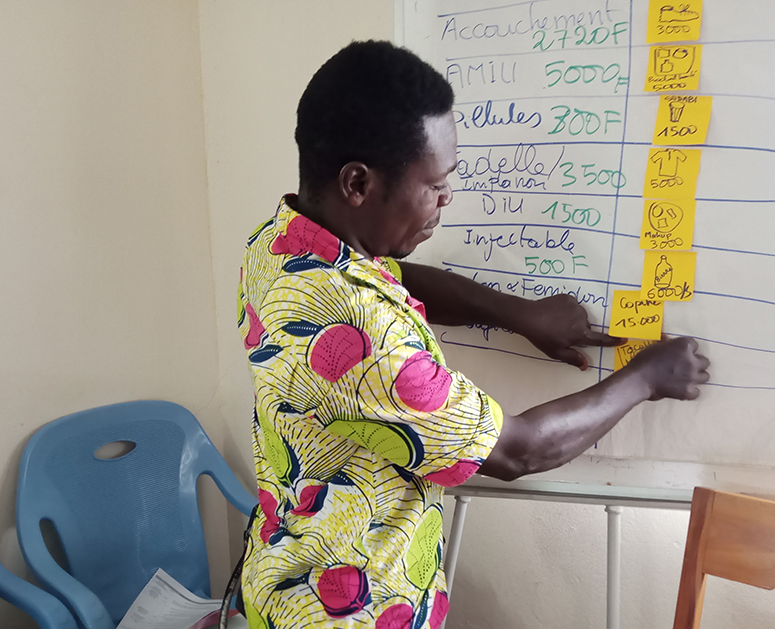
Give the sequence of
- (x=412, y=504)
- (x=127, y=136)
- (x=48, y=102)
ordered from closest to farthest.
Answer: (x=412, y=504) → (x=48, y=102) → (x=127, y=136)

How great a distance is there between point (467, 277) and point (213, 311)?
790 mm

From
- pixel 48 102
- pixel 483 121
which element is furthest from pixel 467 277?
pixel 48 102

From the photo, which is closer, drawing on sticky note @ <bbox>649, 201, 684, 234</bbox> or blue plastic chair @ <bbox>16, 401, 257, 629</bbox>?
drawing on sticky note @ <bbox>649, 201, 684, 234</bbox>

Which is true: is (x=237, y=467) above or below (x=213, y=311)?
below

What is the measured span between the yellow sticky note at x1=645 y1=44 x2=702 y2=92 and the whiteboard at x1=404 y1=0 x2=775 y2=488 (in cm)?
1

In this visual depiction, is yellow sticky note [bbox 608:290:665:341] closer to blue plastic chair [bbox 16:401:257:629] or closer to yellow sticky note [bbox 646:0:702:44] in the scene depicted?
yellow sticky note [bbox 646:0:702:44]

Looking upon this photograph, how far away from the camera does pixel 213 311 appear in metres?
1.68

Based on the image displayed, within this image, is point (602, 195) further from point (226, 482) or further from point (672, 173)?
point (226, 482)

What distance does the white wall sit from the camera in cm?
124

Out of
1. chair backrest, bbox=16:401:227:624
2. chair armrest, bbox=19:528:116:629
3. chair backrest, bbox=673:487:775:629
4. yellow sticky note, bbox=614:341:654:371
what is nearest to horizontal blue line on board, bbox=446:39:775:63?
yellow sticky note, bbox=614:341:654:371

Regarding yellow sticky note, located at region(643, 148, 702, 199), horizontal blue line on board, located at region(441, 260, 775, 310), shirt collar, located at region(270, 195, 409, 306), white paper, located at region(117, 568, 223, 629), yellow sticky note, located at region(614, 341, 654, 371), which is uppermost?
yellow sticky note, located at region(643, 148, 702, 199)

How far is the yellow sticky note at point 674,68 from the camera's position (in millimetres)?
1004

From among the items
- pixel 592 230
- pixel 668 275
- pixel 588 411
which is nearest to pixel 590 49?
pixel 592 230

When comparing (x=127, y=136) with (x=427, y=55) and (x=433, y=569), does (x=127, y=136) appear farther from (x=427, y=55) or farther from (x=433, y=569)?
(x=433, y=569)
